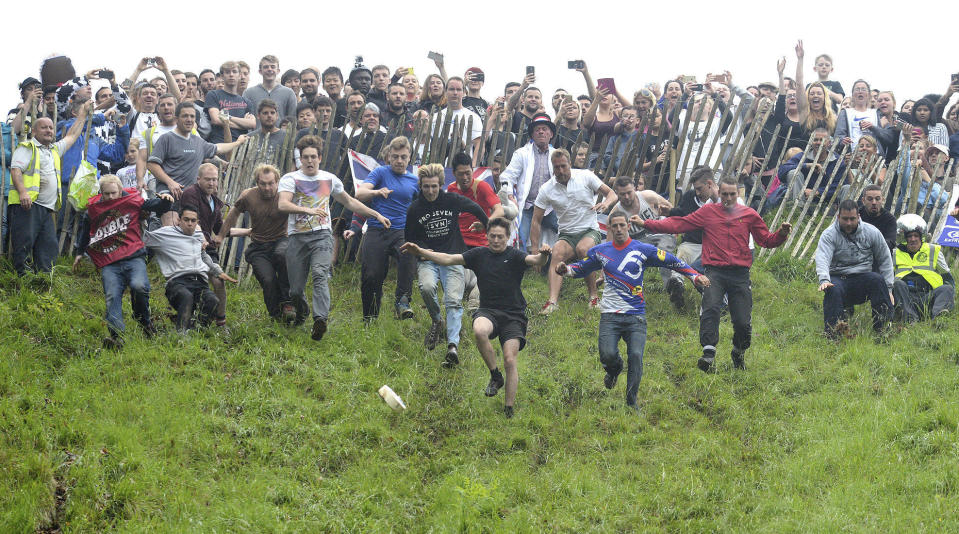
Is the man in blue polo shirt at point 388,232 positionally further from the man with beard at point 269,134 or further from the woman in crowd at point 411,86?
the woman in crowd at point 411,86

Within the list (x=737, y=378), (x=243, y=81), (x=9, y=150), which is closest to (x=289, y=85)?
(x=243, y=81)

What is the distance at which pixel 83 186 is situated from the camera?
36.0ft

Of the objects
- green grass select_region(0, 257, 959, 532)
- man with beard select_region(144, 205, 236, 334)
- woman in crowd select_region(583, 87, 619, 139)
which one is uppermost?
woman in crowd select_region(583, 87, 619, 139)

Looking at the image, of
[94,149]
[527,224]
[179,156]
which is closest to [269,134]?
[179,156]

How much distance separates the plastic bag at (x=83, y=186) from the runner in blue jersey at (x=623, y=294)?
5597 mm

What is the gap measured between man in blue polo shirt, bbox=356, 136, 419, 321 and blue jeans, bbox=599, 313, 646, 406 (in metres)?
2.38

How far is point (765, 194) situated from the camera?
44.3ft

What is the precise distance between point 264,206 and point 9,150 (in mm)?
3242

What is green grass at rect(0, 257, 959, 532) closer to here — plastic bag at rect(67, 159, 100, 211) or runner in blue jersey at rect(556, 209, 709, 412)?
runner in blue jersey at rect(556, 209, 709, 412)

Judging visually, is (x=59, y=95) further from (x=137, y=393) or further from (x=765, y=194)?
(x=765, y=194)

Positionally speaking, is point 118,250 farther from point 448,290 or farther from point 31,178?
point 448,290

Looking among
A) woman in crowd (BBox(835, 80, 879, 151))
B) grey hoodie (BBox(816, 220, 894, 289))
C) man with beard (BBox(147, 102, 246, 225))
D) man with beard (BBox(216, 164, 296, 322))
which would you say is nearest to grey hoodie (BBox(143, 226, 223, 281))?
man with beard (BBox(216, 164, 296, 322))

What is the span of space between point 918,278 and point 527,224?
463 cm

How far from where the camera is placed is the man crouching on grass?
865 cm
